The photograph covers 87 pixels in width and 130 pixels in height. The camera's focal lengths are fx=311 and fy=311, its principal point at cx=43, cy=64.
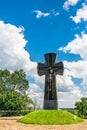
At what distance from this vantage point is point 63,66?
50.9 m

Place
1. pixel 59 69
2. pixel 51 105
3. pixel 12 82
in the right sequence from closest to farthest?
pixel 51 105
pixel 59 69
pixel 12 82

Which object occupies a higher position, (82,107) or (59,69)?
(59,69)

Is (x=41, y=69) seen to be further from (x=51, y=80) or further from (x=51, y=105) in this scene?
(x=51, y=105)

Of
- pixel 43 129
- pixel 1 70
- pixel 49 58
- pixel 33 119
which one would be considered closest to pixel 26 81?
pixel 1 70

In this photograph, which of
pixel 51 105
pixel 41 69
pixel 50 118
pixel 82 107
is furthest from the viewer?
pixel 82 107

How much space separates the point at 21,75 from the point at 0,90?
775 centimetres

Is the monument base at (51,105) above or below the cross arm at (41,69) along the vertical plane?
below

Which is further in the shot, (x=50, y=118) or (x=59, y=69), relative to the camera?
(x=59, y=69)

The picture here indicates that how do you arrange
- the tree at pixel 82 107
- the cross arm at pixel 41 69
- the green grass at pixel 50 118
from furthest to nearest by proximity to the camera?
the tree at pixel 82 107, the cross arm at pixel 41 69, the green grass at pixel 50 118

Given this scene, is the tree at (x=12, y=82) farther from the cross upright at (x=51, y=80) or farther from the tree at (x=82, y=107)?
the cross upright at (x=51, y=80)

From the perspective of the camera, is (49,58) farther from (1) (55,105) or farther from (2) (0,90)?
(2) (0,90)

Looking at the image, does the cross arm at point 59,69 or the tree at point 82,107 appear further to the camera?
the tree at point 82,107

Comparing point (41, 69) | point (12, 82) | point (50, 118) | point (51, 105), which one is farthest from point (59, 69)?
point (12, 82)

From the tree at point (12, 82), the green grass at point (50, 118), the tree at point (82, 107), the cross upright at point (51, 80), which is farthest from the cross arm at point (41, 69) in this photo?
the tree at point (12, 82)
